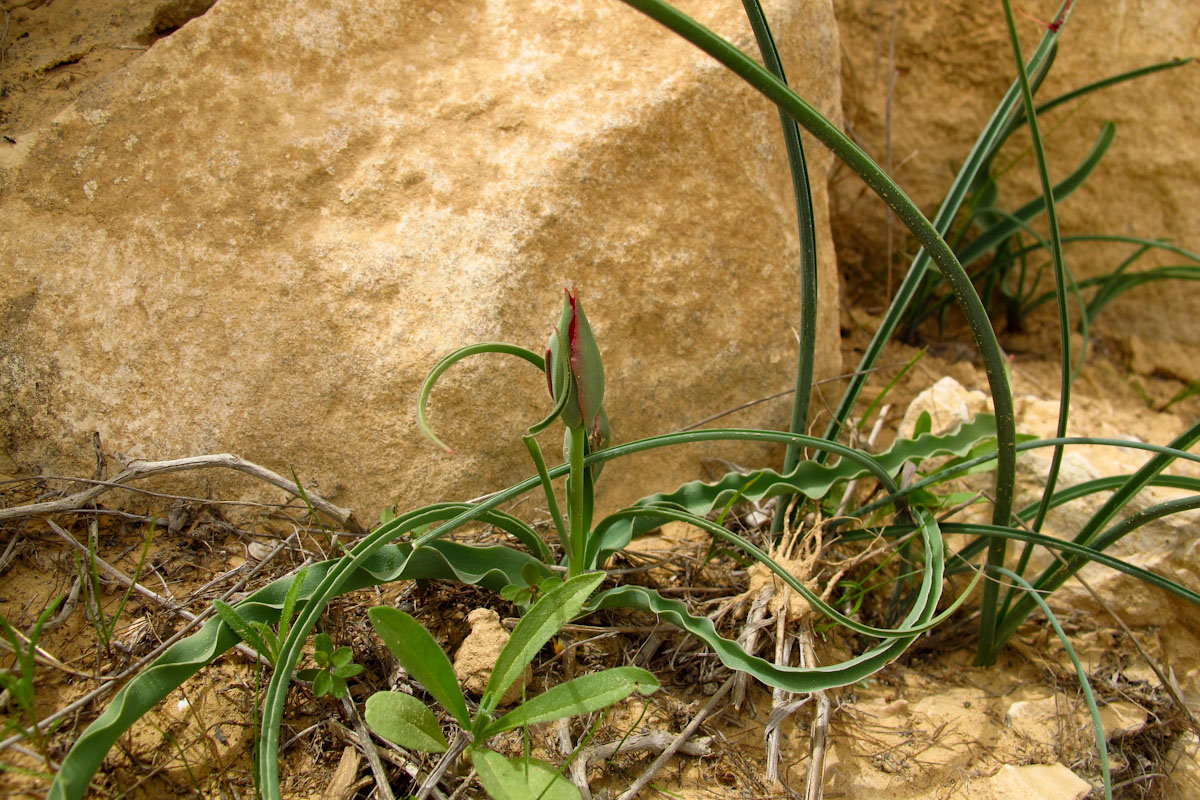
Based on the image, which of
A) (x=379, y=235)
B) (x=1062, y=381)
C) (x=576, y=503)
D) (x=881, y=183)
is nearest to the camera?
(x=881, y=183)

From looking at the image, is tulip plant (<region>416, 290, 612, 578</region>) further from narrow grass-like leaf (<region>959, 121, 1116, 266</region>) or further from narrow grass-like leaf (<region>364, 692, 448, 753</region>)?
narrow grass-like leaf (<region>959, 121, 1116, 266</region>)

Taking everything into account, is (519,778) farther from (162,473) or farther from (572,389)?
(162,473)

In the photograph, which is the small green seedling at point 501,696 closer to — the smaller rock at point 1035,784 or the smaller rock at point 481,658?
the smaller rock at point 481,658

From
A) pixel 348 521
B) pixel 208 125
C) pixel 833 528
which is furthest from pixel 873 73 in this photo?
pixel 348 521

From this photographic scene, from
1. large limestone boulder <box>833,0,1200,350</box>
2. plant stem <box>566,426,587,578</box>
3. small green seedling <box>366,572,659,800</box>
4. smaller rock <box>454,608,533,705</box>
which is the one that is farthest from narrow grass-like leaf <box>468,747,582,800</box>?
large limestone boulder <box>833,0,1200,350</box>

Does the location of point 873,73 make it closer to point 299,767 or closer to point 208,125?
point 208,125

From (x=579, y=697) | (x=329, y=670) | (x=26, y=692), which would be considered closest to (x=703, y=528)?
(x=579, y=697)

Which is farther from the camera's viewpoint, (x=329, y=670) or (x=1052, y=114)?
(x=1052, y=114)
